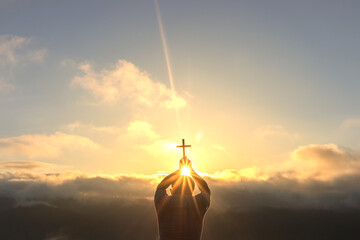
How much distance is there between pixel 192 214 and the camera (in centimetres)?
1117

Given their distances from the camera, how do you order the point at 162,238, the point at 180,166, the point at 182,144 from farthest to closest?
1. the point at 182,144
2. the point at 180,166
3. the point at 162,238

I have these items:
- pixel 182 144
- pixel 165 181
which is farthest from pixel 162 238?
pixel 182 144

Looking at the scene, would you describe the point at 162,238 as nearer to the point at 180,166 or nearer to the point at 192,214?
the point at 192,214

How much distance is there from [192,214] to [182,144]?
4.84m

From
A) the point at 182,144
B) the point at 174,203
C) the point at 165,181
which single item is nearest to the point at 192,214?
the point at 174,203

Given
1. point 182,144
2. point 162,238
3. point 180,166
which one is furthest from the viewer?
point 182,144

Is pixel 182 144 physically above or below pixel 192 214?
above

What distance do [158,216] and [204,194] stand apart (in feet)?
5.78

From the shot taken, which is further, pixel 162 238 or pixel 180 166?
pixel 180 166

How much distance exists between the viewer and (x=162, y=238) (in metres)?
11.1

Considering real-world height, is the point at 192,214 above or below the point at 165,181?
below

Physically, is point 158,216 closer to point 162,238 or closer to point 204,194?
point 162,238

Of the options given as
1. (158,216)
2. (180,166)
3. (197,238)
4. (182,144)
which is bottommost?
(197,238)

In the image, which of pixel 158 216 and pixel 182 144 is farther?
pixel 182 144
